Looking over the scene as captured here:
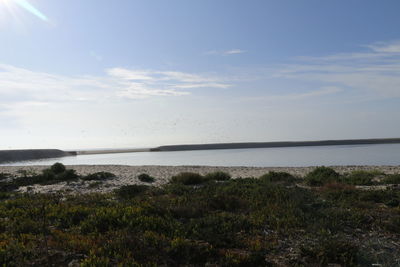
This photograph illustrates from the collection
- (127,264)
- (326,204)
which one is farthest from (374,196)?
(127,264)

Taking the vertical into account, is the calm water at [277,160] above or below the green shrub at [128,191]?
below

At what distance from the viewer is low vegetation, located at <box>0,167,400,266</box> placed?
Answer: 6367mm

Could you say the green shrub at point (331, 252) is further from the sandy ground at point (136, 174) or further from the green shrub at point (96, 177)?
the green shrub at point (96, 177)

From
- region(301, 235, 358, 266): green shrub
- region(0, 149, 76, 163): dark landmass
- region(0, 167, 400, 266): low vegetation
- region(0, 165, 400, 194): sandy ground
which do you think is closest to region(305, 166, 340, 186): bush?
region(0, 165, 400, 194): sandy ground

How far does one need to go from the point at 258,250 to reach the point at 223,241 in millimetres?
872

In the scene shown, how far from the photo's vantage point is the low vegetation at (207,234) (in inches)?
251

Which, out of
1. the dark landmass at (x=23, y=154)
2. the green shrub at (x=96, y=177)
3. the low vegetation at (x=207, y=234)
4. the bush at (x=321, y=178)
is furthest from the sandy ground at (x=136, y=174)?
the dark landmass at (x=23, y=154)

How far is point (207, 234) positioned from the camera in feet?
25.0

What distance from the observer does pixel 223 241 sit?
294 inches

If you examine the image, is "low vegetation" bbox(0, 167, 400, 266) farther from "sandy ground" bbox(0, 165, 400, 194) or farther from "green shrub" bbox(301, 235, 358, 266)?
"sandy ground" bbox(0, 165, 400, 194)

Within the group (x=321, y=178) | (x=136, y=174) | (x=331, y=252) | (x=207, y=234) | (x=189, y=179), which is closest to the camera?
(x=331, y=252)

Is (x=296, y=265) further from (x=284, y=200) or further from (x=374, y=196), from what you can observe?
(x=374, y=196)

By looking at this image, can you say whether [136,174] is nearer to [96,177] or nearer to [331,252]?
[96,177]

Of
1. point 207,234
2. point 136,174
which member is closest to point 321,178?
point 207,234
